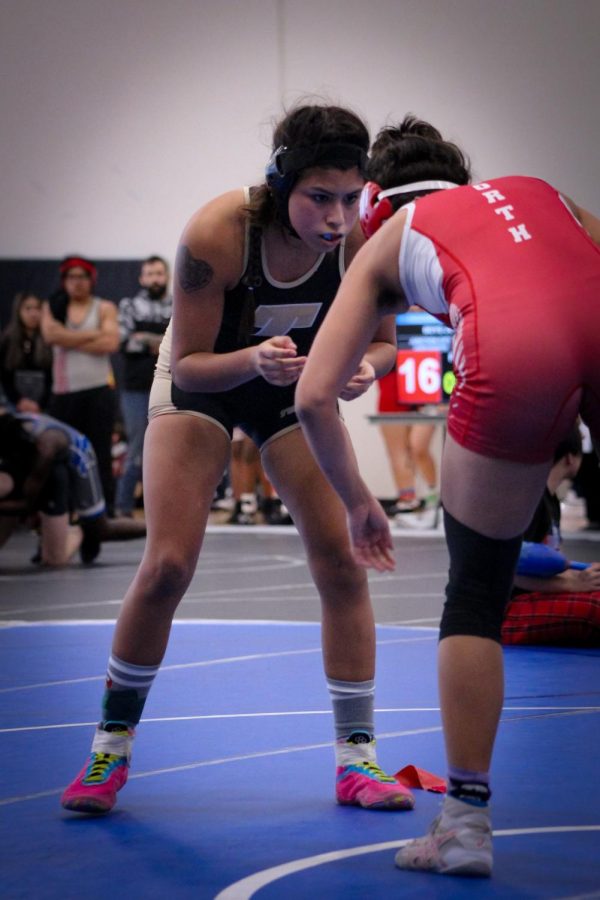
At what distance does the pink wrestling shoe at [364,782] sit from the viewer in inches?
118

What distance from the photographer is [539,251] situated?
242 centimetres

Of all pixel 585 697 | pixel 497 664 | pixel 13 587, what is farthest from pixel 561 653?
pixel 13 587

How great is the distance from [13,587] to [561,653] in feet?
10.7

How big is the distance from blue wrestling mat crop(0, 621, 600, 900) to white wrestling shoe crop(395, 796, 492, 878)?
0.03 metres

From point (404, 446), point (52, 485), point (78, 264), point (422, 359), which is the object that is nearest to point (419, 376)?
point (422, 359)

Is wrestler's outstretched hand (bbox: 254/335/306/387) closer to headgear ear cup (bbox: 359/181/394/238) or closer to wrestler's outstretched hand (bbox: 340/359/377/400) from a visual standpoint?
wrestler's outstretched hand (bbox: 340/359/377/400)

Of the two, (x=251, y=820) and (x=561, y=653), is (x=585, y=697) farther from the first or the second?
(x=251, y=820)

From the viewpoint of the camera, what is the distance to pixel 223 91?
48.2ft

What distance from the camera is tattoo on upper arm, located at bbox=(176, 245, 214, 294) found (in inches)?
122

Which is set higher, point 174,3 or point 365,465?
point 174,3

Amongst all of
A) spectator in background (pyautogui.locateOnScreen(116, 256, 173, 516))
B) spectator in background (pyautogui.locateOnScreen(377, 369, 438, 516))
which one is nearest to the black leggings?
spectator in background (pyautogui.locateOnScreen(116, 256, 173, 516))

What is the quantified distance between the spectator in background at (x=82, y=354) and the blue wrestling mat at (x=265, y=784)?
4.92 metres

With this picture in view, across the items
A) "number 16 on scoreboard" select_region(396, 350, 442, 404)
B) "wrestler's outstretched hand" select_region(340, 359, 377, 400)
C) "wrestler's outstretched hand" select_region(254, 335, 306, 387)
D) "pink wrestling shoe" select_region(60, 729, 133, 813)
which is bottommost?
"pink wrestling shoe" select_region(60, 729, 133, 813)

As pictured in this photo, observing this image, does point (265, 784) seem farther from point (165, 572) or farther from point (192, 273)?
point (192, 273)
